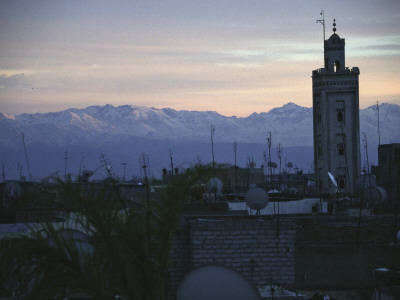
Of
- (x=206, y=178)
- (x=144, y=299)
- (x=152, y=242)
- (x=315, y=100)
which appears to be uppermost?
(x=315, y=100)

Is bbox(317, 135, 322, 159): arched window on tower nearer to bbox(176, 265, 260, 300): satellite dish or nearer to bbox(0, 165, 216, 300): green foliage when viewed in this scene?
bbox(0, 165, 216, 300): green foliage

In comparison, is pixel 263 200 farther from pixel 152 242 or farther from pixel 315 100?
pixel 315 100

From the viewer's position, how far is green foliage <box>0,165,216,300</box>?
7.92m

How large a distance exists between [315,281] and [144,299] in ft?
30.7

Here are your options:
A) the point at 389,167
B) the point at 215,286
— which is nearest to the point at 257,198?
the point at 215,286

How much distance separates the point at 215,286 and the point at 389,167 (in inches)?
1502

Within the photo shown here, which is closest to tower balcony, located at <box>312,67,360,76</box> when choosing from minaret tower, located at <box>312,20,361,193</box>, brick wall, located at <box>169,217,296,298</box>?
minaret tower, located at <box>312,20,361,193</box>

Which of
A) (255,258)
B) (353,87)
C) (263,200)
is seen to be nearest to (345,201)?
(263,200)

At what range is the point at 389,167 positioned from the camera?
44281mm

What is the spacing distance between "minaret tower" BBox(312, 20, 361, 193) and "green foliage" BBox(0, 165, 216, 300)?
47.2m

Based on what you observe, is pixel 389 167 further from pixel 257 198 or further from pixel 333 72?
pixel 257 198

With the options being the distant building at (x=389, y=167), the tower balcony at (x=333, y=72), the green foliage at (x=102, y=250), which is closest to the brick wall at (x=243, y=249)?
the green foliage at (x=102, y=250)

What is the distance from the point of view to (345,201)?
3003 cm

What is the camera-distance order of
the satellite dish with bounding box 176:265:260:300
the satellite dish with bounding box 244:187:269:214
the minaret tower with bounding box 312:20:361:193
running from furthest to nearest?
the minaret tower with bounding box 312:20:361:193 → the satellite dish with bounding box 244:187:269:214 → the satellite dish with bounding box 176:265:260:300
